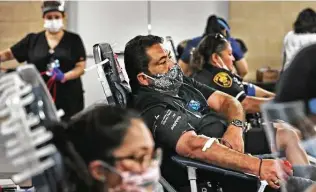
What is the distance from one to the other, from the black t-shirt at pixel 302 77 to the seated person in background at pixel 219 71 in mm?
2259

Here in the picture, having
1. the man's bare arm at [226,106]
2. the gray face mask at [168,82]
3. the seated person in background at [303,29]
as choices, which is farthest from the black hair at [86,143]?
the seated person in background at [303,29]

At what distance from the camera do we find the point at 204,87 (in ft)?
11.1

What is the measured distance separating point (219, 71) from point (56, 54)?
1349 mm

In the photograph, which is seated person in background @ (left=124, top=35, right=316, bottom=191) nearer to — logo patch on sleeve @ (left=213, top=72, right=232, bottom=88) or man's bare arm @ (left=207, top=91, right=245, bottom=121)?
man's bare arm @ (left=207, top=91, right=245, bottom=121)

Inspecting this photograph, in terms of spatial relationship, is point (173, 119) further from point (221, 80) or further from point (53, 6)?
point (53, 6)

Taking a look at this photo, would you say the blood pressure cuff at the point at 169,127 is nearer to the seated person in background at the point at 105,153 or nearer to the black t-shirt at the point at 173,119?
the black t-shirt at the point at 173,119

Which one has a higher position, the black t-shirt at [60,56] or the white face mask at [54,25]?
the white face mask at [54,25]

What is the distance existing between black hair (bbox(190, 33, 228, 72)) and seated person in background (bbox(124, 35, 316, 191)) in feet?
1.89

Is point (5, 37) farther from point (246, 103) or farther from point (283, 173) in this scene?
point (283, 173)

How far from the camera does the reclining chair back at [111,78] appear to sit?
2.85 metres

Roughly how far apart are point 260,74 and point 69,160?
16.5 ft

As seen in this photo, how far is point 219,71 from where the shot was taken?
3766 mm

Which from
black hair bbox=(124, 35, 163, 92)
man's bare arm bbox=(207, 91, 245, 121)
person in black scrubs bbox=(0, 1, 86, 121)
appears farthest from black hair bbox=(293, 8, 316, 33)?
black hair bbox=(124, 35, 163, 92)

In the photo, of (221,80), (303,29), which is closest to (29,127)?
(221,80)
